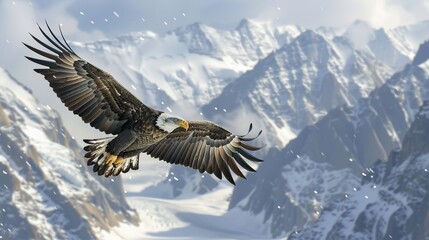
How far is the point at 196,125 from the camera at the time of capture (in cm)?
2734

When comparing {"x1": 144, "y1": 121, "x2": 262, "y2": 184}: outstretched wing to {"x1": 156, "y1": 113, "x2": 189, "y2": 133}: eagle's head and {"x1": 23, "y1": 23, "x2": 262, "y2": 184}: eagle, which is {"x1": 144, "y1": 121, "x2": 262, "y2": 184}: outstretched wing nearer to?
{"x1": 23, "y1": 23, "x2": 262, "y2": 184}: eagle

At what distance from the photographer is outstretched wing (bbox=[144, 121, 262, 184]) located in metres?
26.2

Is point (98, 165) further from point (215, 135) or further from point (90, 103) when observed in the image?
point (215, 135)

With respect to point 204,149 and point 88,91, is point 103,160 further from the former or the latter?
point 204,149

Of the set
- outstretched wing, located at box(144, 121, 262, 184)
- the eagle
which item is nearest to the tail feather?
the eagle

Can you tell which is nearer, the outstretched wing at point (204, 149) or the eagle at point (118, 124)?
the eagle at point (118, 124)

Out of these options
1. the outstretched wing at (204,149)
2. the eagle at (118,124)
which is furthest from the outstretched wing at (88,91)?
the outstretched wing at (204,149)

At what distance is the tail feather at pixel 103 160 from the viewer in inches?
936

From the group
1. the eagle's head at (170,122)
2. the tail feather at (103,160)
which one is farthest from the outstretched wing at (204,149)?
the eagle's head at (170,122)

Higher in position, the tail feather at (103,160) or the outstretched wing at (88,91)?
the outstretched wing at (88,91)

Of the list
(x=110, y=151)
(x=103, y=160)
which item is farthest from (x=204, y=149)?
(x=103, y=160)

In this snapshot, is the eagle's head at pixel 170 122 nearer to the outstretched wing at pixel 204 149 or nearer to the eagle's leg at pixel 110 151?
the eagle's leg at pixel 110 151

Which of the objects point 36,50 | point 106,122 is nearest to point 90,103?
point 106,122

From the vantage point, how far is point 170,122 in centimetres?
2434
